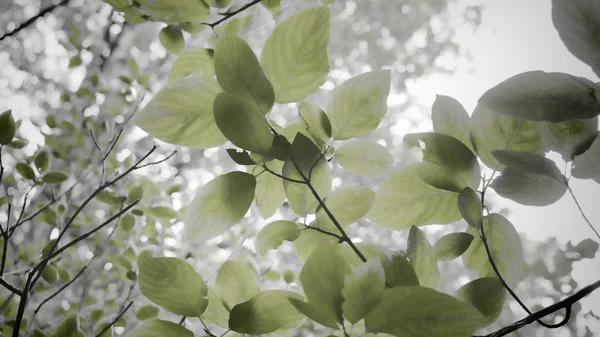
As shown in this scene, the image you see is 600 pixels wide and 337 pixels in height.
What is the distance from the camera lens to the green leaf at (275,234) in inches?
11.4

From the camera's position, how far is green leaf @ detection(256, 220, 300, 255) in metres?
0.29

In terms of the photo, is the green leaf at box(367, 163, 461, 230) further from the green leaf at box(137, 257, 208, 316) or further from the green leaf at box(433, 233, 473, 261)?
the green leaf at box(137, 257, 208, 316)

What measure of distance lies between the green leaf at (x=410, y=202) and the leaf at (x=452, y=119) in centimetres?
5

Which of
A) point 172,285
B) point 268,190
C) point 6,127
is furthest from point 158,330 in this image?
point 6,127

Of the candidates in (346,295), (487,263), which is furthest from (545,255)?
(346,295)

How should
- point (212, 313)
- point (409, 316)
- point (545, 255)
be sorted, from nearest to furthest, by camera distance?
point (409, 316), point (212, 313), point (545, 255)

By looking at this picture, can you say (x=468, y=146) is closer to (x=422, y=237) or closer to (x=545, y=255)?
(x=422, y=237)

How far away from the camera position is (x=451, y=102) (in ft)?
0.93

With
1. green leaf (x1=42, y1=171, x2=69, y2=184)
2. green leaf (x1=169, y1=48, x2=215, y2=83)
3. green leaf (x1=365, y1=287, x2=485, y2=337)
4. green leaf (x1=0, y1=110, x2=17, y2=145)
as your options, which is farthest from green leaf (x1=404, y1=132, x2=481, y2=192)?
green leaf (x1=42, y1=171, x2=69, y2=184)

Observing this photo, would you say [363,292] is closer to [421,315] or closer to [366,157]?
[421,315]

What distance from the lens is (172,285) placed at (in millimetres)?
235

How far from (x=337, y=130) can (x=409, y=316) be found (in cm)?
16

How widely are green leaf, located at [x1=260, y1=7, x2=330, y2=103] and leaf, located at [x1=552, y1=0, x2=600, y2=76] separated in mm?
150

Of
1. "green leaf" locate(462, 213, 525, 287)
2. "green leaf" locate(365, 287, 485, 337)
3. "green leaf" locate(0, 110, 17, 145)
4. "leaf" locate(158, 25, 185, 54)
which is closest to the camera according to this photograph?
"green leaf" locate(365, 287, 485, 337)
